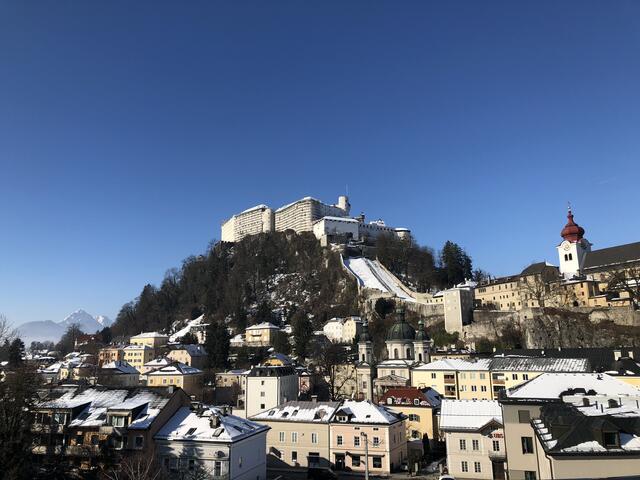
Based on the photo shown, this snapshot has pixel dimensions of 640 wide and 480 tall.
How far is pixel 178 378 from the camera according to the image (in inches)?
3022

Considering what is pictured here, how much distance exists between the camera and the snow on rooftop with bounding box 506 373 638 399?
95.0 ft

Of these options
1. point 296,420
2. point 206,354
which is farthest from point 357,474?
point 206,354

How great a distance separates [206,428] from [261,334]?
239 feet

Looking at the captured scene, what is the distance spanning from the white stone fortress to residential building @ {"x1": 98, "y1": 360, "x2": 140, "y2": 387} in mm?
68210

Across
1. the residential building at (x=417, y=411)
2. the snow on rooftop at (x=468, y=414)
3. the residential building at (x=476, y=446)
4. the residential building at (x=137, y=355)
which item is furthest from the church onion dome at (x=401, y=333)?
the residential building at (x=137, y=355)

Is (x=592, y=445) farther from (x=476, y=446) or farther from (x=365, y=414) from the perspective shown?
(x=365, y=414)

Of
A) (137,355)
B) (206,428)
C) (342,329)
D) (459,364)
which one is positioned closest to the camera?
(206,428)

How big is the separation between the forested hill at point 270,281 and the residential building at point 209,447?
73.7 m

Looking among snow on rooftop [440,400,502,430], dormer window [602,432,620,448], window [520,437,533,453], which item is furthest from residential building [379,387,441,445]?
dormer window [602,432,620,448]

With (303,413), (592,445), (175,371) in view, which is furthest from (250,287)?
(592,445)

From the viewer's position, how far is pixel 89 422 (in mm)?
35469

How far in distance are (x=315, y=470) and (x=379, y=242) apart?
10035 centimetres

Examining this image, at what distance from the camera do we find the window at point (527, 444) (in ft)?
90.3

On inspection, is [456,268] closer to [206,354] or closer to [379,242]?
[379,242]
